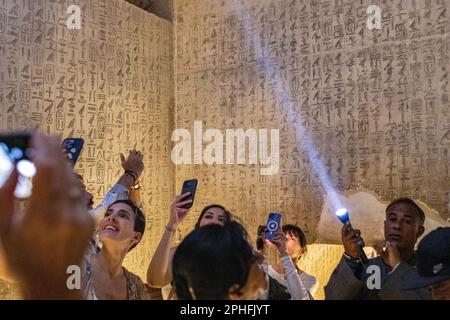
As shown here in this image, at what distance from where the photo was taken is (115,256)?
2.22m

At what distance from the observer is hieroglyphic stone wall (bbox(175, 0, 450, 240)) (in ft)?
13.1

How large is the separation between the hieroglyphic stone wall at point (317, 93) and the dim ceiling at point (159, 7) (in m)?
0.10

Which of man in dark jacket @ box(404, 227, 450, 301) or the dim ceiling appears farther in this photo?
the dim ceiling

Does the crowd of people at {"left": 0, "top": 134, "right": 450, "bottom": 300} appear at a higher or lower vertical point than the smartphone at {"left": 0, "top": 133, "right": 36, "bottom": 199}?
lower

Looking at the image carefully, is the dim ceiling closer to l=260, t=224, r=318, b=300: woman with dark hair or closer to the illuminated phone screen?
l=260, t=224, r=318, b=300: woman with dark hair

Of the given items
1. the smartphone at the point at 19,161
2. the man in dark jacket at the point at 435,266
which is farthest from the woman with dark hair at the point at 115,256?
the smartphone at the point at 19,161

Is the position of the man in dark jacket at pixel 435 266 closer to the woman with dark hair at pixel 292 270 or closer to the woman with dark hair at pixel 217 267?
the woman with dark hair at pixel 292 270

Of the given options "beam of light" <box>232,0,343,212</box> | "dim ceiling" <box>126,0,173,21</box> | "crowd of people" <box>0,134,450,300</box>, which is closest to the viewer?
"crowd of people" <box>0,134,450,300</box>

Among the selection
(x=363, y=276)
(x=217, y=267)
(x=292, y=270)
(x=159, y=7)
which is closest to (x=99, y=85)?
(x=159, y=7)

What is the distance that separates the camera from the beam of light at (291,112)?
14.4ft

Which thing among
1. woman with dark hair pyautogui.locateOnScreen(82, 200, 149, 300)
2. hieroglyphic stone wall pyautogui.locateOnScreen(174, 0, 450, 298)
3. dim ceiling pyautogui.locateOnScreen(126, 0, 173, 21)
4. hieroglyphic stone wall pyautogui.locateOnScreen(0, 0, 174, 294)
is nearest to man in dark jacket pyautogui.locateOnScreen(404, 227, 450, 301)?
woman with dark hair pyautogui.locateOnScreen(82, 200, 149, 300)

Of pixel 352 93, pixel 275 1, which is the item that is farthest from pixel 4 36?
pixel 352 93

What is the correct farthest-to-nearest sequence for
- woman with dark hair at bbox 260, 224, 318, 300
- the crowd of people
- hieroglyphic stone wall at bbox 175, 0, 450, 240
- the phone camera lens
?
hieroglyphic stone wall at bbox 175, 0, 450, 240 < woman with dark hair at bbox 260, 224, 318, 300 < the phone camera lens < the crowd of people

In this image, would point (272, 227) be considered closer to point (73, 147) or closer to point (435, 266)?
point (435, 266)
